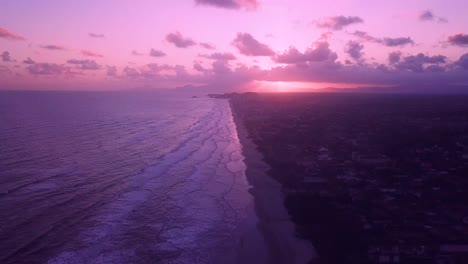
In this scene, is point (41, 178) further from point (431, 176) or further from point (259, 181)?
point (431, 176)

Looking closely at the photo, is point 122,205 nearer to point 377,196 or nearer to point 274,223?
point 274,223

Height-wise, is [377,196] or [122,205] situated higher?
[377,196]

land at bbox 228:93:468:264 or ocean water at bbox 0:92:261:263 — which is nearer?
land at bbox 228:93:468:264

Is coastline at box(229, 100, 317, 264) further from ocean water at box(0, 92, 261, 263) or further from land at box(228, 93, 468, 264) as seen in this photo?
ocean water at box(0, 92, 261, 263)

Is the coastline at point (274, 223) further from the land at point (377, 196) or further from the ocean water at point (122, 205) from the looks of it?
the ocean water at point (122, 205)

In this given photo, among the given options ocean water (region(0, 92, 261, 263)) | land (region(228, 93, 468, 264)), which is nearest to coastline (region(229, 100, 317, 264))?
land (region(228, 93, 468, 264))

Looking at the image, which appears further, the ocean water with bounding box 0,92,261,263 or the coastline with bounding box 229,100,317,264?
the ocean water with bounding box 0,92,261,263

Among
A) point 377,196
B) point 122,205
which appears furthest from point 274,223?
point 122,205

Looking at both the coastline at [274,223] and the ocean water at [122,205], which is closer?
the coastline at [274,223]

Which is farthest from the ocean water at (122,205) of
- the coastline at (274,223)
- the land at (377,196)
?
the land at (377,196)
